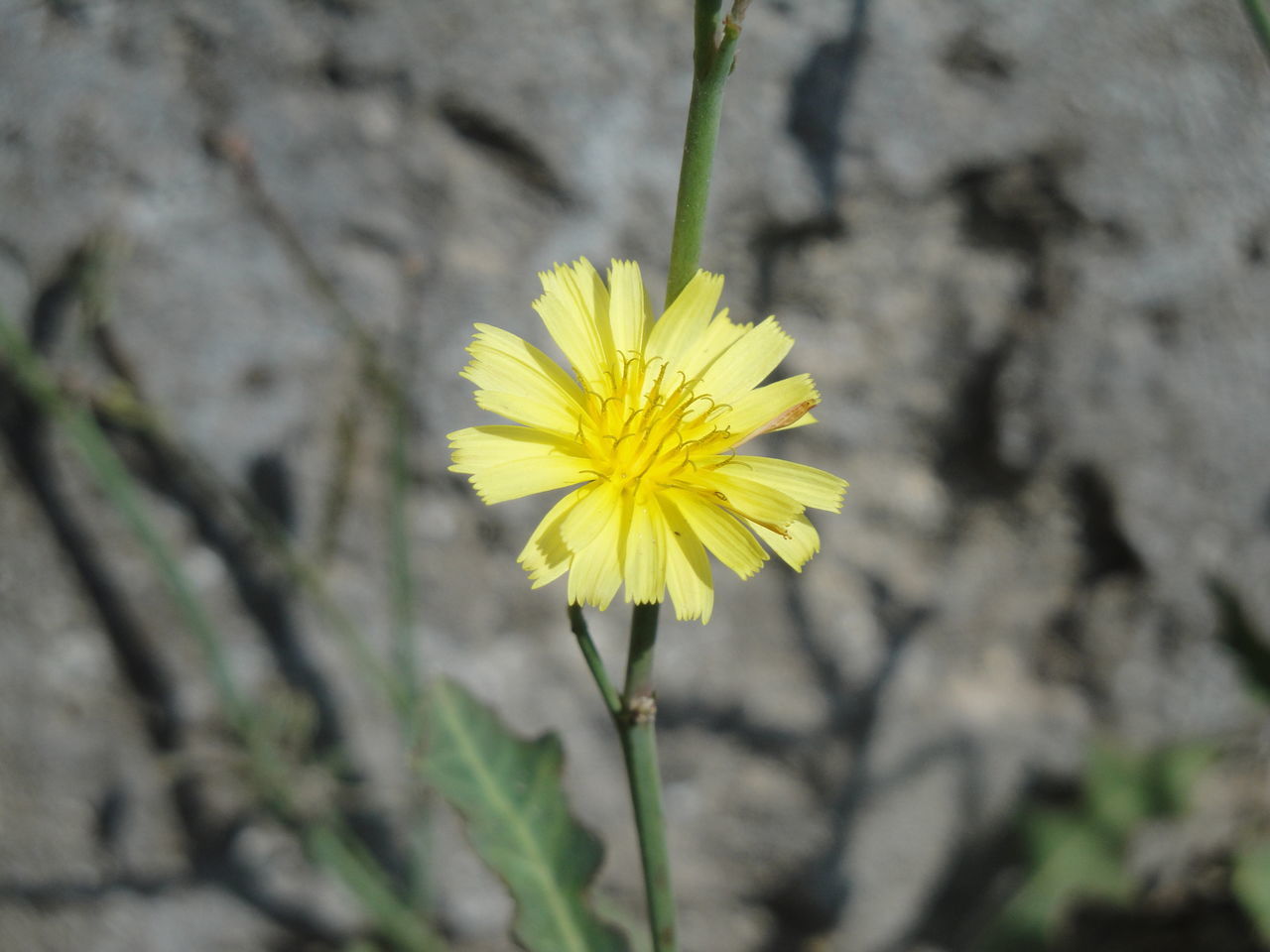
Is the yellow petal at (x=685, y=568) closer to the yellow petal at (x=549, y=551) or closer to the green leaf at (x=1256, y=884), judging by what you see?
the yellow petal at (x=549, y=551)

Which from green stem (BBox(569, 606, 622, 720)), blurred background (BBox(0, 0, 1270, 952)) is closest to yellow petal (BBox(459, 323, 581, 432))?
green stem (BBox(569, 606, 622, 720))

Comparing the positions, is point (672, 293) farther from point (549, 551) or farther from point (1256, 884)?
point (1256, 884)

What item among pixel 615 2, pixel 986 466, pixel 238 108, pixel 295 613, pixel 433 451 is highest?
pixel 615 2

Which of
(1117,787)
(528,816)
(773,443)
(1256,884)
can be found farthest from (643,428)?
(1256,884)

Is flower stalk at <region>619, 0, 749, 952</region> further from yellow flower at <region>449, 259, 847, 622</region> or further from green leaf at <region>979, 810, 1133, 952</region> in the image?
green leaf at <region>979, 810, 1133, 952</region>

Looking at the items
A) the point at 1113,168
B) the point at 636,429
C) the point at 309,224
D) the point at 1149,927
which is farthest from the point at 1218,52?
the point at 1149,927

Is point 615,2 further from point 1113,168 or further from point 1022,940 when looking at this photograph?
point 1022,940
